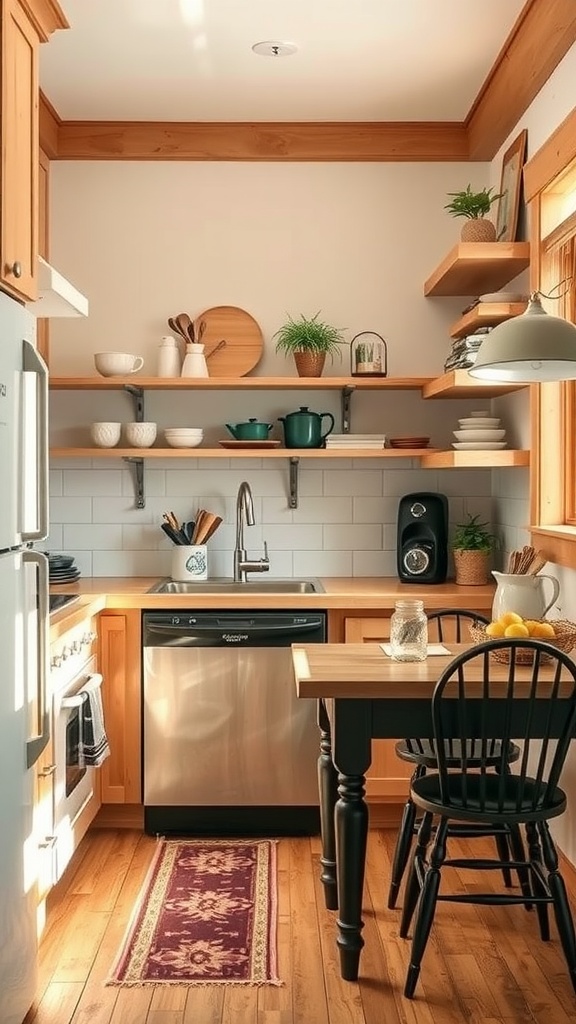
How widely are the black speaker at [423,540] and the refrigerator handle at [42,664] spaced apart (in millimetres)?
1976

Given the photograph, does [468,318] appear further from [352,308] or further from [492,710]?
[492,710]

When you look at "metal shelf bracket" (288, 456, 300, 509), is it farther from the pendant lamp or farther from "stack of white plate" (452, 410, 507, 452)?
the pendant lamp

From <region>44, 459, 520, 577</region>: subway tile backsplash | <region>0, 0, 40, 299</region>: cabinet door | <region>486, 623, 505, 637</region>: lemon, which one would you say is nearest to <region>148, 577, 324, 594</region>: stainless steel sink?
<region>44, 459, 520, 577</region>: subway tile backsplash

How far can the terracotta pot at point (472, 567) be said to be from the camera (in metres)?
4.17

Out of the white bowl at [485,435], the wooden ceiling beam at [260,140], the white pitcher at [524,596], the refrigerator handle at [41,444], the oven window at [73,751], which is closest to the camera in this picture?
the refrigerator handle at [41,444]

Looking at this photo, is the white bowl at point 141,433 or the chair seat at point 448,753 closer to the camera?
the chair seat at point 448,753

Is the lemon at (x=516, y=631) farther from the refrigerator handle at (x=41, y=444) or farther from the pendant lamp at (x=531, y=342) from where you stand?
the refrigerator handle at (x=41, y=444)

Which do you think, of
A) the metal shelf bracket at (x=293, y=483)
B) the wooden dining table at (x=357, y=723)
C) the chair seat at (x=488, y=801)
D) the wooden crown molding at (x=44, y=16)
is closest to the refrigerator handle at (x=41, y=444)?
the wooden dining table at (x=357, y=723)

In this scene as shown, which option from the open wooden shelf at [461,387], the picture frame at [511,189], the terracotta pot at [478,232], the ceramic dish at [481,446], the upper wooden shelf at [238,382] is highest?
the picture frame at [511,189]

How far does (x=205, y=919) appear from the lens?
312 centimetres

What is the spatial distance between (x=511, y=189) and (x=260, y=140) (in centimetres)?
109

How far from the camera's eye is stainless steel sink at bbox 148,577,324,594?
13.6 feet

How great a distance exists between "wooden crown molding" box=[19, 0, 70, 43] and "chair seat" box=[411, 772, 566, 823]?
2.18 metres

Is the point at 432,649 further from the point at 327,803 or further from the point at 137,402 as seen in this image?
the point at 137,402
